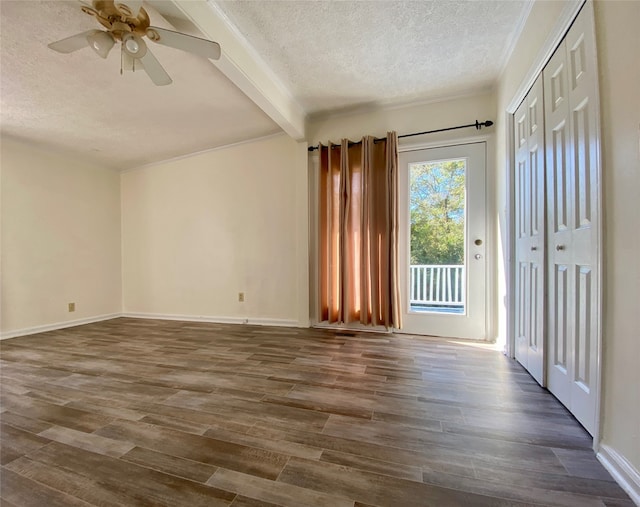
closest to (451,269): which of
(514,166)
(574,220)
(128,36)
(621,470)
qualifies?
(514,166)

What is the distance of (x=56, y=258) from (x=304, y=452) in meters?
4.45

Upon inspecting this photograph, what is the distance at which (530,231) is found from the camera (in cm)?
196

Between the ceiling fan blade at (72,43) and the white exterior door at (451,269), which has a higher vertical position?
the ceiling fan blade at (72,43)

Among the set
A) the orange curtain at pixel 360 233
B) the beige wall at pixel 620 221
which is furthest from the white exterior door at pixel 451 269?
the beige wall at pixel 620 221

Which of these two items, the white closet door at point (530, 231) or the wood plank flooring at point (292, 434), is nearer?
the wood plank flooring at point (292, 434)

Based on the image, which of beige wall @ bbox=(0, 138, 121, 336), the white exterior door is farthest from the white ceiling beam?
beige wall @ bbox=(0, 138, 121, 336)

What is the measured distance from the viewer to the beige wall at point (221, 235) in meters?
3.48

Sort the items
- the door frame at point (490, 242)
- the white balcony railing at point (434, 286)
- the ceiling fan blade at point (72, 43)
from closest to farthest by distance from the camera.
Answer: the ceiling fan blade at point (72, 43)
the door frame at point (490, 242)
the white balcony railing at point (434, 286)

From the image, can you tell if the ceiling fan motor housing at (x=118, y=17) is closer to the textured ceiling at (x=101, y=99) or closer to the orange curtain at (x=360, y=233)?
the textured ceiling at (x=101, y=99)

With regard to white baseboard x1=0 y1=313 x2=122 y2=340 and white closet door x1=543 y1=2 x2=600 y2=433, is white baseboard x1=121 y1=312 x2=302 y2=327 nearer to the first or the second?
white baseboard x1=0 y1=313 x2=122 y2=340

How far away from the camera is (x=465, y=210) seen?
2803 mm

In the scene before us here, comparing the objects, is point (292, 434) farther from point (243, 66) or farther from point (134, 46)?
point (243, 66)

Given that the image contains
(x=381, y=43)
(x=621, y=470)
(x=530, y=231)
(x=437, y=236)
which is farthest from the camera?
(x=437, y=236)

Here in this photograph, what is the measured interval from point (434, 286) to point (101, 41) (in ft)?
11.3
